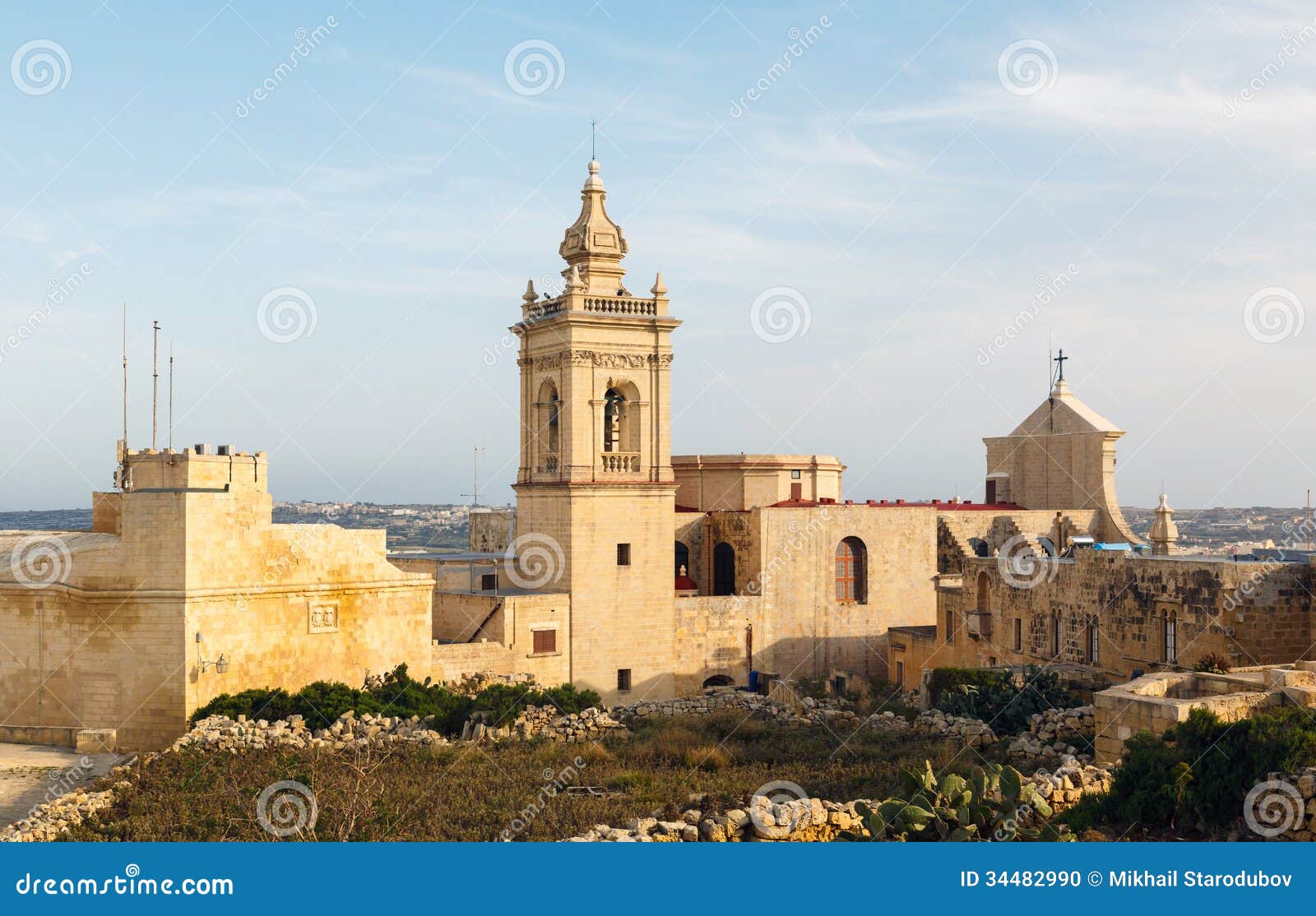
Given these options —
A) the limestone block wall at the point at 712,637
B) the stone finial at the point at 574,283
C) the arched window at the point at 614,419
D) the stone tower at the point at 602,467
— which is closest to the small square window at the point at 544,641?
the stone tower at the point at 602,467

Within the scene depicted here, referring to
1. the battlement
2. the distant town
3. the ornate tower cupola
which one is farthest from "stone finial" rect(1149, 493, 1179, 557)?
the battlement

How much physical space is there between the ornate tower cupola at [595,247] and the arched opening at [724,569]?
26.2ft

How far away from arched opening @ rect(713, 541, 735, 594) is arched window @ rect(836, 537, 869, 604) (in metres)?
2.93

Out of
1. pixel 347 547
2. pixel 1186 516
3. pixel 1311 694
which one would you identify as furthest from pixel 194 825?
pixel 1186 516

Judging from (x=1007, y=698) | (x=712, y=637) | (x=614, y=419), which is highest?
(x=614, y=419)

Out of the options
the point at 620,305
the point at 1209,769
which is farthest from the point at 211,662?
the point at 1209,769

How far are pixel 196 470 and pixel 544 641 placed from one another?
903 centimetres

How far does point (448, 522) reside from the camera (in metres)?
121

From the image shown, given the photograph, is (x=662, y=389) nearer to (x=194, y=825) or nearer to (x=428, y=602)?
(x=428, y=602)

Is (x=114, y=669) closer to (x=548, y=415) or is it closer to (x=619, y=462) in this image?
(x=548, y=415)

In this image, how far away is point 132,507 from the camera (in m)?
22.9

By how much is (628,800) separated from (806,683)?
16735mm

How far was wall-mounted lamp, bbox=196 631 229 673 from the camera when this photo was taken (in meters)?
22.9

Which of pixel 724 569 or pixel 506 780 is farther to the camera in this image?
pixel 724 569
